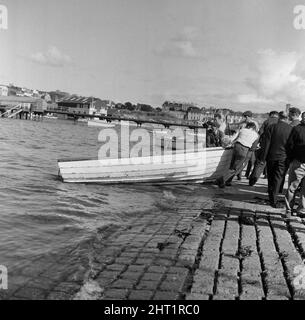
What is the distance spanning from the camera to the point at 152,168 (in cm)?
1340

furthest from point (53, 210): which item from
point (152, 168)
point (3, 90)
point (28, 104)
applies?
point (3, 90)

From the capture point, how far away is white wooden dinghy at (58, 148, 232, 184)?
1305cm

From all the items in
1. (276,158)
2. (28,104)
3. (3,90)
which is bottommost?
(276,158)

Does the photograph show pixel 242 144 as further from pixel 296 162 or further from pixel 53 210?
pixel 53 210

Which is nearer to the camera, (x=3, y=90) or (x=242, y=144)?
(x=242, y=144)

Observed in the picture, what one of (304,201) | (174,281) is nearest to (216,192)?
(304,201)

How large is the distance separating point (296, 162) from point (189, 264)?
3787 mm

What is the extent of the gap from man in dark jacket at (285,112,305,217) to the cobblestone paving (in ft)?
1.27

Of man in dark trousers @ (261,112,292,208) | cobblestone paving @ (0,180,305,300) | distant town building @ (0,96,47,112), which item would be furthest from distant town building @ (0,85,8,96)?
cobblestone paving @ (0,180,305,300)

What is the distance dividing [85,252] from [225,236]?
2125 millimetres

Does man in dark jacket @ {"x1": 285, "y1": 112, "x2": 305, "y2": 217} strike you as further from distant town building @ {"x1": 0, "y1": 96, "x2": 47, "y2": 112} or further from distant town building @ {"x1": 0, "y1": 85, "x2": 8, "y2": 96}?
distant town building @ {"x1": 0, "y1": 85, "x2": 8, "y2": 96}

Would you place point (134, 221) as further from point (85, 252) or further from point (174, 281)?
point (174, 281)

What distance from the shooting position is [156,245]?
6.18 meters

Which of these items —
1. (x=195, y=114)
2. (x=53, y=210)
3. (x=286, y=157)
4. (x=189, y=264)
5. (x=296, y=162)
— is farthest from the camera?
(x=195, y=114)
